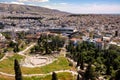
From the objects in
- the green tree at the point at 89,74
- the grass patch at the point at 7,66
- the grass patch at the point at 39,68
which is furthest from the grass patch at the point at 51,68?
the green tree at the point at 89,74

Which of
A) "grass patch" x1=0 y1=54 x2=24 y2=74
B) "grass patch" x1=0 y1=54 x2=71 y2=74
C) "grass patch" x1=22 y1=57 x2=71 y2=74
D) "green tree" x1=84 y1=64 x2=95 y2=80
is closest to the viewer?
"green tree" x1=84 y1=64 x2=95 y2=80

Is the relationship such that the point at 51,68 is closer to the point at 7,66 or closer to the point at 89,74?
the point at 7,66

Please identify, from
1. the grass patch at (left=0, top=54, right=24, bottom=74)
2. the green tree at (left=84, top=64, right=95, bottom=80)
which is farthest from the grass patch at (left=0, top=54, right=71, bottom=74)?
the green tree at (left=84, top=64, right=95, bottom=80)

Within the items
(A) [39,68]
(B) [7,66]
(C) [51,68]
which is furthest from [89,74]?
(B) [7,66]

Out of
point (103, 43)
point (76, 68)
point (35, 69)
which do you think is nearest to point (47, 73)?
point (35, 69)

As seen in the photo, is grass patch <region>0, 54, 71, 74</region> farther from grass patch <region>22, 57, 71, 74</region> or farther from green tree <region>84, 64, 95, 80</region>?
green tree <region>84, 64, 95, 80</region>

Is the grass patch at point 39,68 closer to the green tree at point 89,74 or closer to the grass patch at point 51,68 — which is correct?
the grass patch at point 51,68

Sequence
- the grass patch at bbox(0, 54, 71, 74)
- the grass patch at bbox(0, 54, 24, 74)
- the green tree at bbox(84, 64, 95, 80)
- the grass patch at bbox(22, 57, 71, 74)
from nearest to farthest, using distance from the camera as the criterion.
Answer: the green tree at bbox(84, 64, 95, 80) → the grass patch at bbox(0, 54, 24, 74) → the grass patch at bbox(0, 54, 71, 74) → the grass patch at bbox(22, 57, 71, 74)

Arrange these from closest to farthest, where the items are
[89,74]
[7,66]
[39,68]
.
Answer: [89,74]
[7,66]
[39,68]

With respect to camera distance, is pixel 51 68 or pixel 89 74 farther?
pixel 51 68
